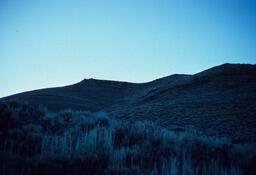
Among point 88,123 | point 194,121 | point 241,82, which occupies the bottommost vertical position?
point 194,121

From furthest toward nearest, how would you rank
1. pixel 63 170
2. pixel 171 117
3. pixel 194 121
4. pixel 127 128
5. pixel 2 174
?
pixel 171 117, pixel 194 121, pixel 127 128, pixel 63 170, pixel 2 174

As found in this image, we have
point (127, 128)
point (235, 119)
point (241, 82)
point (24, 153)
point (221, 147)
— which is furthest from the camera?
point (241, 82)

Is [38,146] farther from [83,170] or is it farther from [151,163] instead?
[151,163]

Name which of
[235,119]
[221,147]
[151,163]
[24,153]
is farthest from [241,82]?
[24,153]

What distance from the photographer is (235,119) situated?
11422 mm

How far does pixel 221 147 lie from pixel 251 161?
1.05m

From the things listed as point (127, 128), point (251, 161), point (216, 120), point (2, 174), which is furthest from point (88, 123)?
point (216, 120)

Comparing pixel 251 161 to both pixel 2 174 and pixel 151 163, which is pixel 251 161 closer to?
pixel 151 163

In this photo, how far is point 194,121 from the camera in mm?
12211

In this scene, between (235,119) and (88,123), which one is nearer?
(88,123)

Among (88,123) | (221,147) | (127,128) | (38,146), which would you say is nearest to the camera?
(38,146)

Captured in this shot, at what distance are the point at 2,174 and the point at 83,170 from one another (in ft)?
3.49

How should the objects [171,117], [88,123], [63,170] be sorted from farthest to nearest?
[171,117] → [88,123] → [63,170]

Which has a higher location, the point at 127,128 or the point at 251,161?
the point at 127,128
